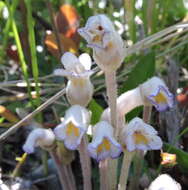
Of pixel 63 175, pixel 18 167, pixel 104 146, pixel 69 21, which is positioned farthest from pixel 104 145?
pixel 69 21

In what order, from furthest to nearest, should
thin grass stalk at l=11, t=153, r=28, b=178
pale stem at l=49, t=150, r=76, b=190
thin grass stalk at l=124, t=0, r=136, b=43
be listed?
thin grass stalk at l=124, t=0, r=136, b=43 < thin grass stalk at l=11, t=153, r=28, b=178 < pale stem at l=49, t=150, r=76, b=190

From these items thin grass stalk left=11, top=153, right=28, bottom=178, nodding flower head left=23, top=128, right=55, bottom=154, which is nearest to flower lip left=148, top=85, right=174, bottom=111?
nodding flower head left=23, top=128, right=55, bottom=154

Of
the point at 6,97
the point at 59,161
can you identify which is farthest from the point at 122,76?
the point at 59,161

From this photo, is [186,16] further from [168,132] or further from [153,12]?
[168,132]

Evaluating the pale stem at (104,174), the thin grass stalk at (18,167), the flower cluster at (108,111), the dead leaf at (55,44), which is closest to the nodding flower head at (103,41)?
the flower cluster at (108,111)

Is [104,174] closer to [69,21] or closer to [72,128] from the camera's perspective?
[72,128]

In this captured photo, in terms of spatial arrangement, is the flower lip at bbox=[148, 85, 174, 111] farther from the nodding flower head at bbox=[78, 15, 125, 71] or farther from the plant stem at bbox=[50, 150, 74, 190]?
the plant stem at bbox=[50, 150, 74, 190]
